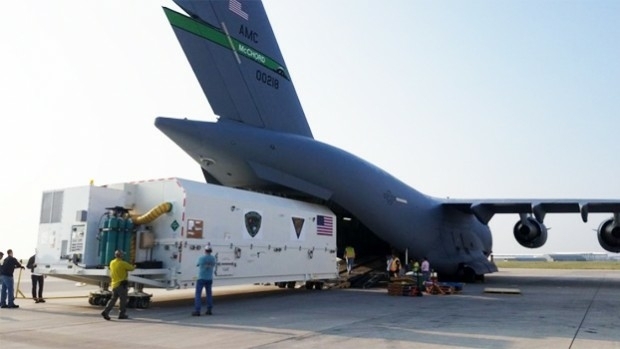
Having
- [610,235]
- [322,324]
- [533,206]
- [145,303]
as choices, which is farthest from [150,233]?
[610,235]

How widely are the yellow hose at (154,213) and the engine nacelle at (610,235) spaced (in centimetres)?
1803

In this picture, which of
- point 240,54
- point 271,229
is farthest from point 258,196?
point 240,54

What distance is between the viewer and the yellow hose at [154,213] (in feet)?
36.2

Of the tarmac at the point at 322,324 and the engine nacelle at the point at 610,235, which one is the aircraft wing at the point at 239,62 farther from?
the engine nacelle at the point at 610,235

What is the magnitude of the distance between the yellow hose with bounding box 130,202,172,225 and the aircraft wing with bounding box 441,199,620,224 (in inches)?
527

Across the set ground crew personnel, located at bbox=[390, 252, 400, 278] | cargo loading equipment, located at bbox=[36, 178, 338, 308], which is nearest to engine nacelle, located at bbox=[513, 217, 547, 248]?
ground crew personnel, located at bbox=[390, 252, 400, 278]

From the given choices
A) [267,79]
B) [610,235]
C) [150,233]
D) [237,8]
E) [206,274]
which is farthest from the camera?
[610,235]

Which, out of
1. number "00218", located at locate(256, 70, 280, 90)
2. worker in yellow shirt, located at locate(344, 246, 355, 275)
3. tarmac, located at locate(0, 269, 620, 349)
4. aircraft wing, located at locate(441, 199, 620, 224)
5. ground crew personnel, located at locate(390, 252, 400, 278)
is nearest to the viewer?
tarmac, located at locate(0, 269, 620, 349)

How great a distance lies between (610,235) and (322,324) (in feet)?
55.9

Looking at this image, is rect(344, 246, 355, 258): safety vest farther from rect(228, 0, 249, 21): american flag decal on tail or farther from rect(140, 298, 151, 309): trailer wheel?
rect(140, 298, 151, 309): trailer wheel

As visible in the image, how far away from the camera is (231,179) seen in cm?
1545

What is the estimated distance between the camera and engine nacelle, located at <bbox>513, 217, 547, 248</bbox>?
2277 cm

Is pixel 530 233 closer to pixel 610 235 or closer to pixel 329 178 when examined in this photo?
pixel 610 235

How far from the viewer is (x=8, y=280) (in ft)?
38.8
